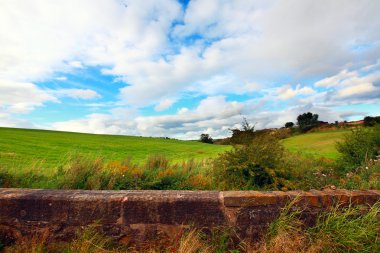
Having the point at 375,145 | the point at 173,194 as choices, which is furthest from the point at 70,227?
the point at 375,145

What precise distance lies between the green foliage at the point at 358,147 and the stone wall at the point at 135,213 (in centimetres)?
769

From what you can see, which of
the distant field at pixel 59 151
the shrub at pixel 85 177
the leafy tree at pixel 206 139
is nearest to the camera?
the shrub at pixel 85 177

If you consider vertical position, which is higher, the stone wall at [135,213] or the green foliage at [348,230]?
the stone wall at [135,213]

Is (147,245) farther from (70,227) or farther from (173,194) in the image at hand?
(70,227)

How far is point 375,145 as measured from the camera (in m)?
11.2

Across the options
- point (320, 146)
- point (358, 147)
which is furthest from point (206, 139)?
point (358, 147)

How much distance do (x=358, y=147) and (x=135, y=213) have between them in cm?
1035

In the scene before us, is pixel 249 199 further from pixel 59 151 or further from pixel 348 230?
pixel 59 151

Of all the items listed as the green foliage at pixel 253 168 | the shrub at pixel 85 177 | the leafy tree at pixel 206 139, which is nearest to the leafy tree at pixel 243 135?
the green foliage at pixel 253 168

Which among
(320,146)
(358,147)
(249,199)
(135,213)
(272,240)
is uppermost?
(358,147)

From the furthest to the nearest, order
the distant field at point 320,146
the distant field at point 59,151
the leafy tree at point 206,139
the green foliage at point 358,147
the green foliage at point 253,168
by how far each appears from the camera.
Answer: the leafy tree at point 206,139, the distant field at point 320,146, the distant field at point 59,151, the green foliage at point 358,147, the green foliage at point 253,168

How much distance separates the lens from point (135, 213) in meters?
3.87

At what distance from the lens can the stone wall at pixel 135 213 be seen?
388 cm

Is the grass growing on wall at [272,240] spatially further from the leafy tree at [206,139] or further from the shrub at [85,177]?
the leafy tree at [206,139]
